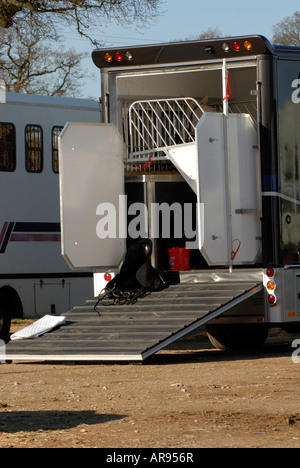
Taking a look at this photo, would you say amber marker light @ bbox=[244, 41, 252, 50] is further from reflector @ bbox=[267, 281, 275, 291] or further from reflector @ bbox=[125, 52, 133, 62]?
reflector @ bbox=[267, 281, 275, 291]

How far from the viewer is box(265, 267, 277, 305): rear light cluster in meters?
11.7

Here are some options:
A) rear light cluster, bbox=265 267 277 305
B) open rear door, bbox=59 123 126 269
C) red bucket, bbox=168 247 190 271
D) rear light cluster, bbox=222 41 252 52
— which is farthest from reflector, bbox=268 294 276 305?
rear light cluster, bbox=222 41 252 52

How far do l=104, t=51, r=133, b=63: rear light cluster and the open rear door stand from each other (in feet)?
2.66

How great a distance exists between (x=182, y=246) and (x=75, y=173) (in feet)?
5.59

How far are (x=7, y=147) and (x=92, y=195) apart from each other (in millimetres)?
2735

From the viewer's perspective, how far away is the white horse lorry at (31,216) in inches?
584

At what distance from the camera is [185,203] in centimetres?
1320

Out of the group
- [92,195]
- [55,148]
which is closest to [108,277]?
[92,195]

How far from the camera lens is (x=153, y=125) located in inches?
523

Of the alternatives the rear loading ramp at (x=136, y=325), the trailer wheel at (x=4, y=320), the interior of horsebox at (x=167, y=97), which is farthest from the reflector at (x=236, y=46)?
the trailer wheel at (x=4, y=320)

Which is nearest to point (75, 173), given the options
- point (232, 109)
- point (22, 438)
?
point (232, 109)

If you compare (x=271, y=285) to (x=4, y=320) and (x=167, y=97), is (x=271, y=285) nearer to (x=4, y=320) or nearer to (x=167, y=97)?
(x=167, y=97)

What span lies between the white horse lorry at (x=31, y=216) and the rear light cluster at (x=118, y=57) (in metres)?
2.57

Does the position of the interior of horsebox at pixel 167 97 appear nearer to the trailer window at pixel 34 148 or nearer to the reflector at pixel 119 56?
the reflector at pixel 119 56
